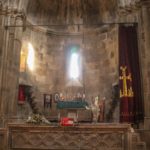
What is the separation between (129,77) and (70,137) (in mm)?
4219

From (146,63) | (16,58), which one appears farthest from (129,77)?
(16,58)

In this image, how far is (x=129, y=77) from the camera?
11.8 m

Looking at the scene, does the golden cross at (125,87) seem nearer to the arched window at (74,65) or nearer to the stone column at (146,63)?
the stone column at (146,63)

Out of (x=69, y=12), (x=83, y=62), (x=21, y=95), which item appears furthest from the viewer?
(x=69, y=12)

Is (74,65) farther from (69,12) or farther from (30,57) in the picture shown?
(69,12)

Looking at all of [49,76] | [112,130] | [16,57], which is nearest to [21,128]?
[112,130]

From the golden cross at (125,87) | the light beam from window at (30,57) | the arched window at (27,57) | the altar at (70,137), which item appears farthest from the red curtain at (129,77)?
the light beam from window at (30,57)

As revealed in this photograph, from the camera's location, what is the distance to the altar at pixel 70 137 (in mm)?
9180

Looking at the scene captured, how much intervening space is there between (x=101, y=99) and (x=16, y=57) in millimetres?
6076

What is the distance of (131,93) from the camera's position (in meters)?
11.6

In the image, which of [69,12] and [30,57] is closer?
[30,57]

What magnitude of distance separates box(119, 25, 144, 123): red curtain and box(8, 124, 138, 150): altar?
91.2 inches

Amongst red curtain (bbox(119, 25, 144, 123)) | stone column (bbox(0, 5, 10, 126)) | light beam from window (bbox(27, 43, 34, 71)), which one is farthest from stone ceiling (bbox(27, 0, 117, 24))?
red curtain (bbox(119, 25, 144, 123))

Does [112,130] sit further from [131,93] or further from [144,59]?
[144,59]
